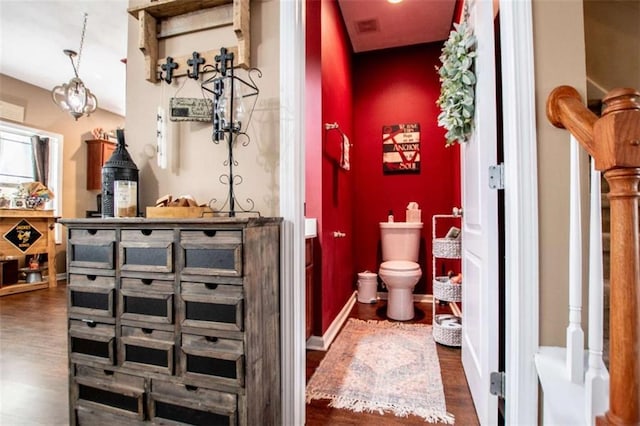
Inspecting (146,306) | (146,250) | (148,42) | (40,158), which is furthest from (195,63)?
(40,158)

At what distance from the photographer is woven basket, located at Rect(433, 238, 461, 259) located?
8.39 feet

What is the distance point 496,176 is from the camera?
51.2 inches

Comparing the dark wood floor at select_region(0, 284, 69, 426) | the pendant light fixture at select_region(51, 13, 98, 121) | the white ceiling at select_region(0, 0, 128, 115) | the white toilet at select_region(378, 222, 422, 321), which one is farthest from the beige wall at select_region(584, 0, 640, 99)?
the pendant light fixture at select_region(51, 13, 98, 121)

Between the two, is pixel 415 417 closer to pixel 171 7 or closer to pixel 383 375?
pixel 383 375

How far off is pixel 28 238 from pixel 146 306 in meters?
4.71

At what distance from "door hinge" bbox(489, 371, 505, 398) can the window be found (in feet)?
20.2

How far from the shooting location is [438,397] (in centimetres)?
171

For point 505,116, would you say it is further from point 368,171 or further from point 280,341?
point 368,171

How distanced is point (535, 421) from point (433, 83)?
3.55m

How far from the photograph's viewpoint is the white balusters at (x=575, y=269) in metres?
0.92

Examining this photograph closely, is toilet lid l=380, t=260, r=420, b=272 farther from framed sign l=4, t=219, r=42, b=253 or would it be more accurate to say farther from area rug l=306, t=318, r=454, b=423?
framed sign l=4, t=219, r=42, b=253

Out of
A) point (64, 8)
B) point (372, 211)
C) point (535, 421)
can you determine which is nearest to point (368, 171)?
point (372, 211)

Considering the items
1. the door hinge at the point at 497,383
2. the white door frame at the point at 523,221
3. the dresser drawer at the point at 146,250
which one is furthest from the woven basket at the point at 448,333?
the dresser drawer at the point at 146,250

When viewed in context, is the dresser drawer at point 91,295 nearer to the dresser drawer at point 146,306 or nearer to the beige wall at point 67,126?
the dresser drawer at point 146,306
